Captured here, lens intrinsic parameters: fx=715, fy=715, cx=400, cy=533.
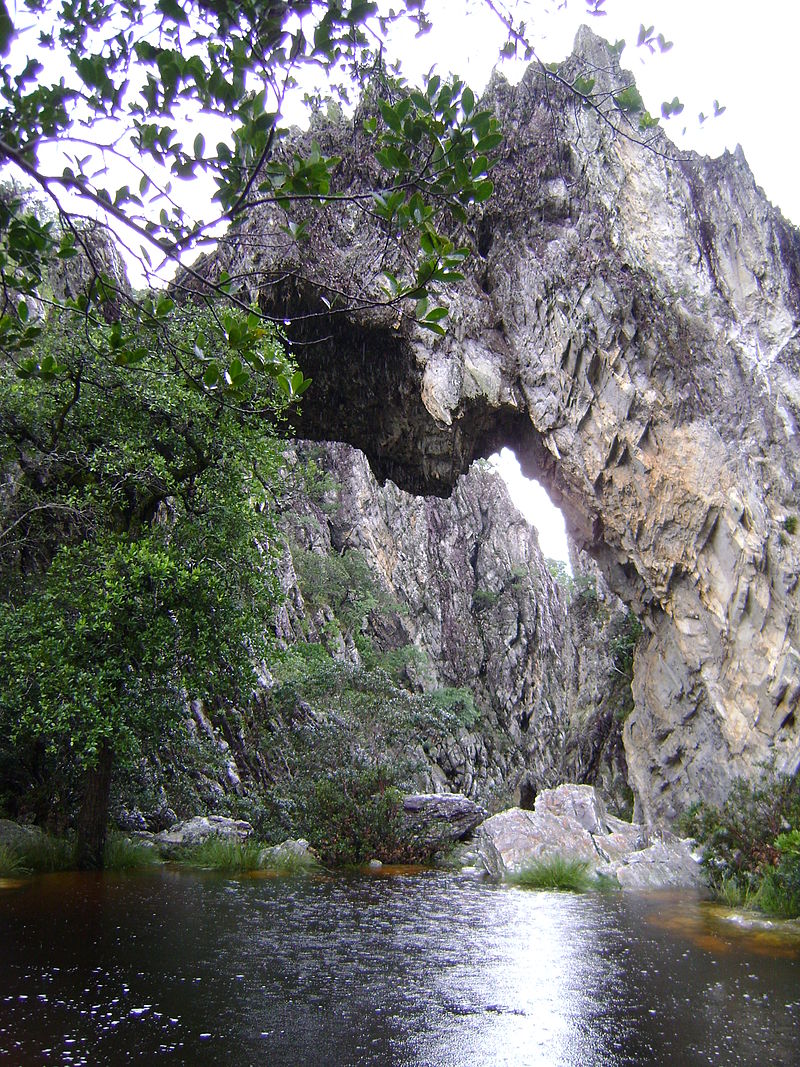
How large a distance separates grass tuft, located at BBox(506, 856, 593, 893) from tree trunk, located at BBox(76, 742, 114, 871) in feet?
13.3

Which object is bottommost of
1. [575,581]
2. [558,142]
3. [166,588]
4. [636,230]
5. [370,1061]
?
[370,1061]

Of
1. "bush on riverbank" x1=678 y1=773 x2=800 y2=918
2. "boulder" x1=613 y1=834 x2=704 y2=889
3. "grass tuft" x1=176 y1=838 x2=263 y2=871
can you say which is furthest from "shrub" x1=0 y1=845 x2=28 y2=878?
"bush on riverbank" x1=678 y1=773 x2=800 y2=918

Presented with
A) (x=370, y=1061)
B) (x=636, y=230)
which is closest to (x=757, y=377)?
(x=636, y=230)

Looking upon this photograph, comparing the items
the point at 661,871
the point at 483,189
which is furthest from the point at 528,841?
the point at 483,189

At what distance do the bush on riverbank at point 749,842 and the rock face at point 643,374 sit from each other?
4.60m

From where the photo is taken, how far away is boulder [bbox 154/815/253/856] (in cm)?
800

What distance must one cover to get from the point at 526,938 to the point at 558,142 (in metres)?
12.2

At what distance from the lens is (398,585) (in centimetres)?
3048

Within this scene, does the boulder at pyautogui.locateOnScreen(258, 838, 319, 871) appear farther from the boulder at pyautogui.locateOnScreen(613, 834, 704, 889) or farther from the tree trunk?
the boulder at pyautogui.locateOnScreen(613, 834, 704, 889)

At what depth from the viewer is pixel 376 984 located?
9.73ft

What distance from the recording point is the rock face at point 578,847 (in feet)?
24.4

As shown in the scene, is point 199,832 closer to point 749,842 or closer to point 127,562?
point 127,562

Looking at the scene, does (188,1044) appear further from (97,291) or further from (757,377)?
(757,377)

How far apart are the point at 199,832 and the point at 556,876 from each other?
4.23 m
